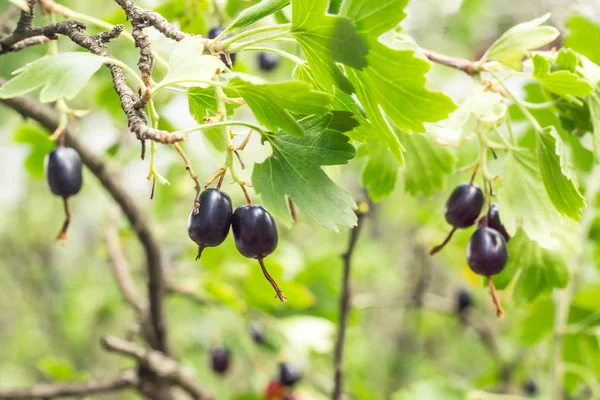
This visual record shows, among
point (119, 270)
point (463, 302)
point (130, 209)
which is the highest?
point (130, 209)

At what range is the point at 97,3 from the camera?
6.19 feet

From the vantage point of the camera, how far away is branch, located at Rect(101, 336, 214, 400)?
42.4 inches

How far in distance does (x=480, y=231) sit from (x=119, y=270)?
3.26 feet

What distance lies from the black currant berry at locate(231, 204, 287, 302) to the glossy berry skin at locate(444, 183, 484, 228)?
24 centimetres

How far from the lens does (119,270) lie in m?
1.38

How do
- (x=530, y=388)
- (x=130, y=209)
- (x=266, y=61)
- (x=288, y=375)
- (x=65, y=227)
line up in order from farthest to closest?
(x=530, y=388) < (x=288, y=375) < (x=266, y=61) < (x=130, y=209) < (x=65, y=227)

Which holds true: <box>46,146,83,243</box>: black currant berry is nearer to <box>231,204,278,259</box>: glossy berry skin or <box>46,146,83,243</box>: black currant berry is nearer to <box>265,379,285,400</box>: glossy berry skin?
<box>231,204,278,259</box>: glossy berry skin

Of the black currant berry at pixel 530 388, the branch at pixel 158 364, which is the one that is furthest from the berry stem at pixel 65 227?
the black currant berry at pixel 530 388

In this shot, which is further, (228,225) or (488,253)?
(488,253)

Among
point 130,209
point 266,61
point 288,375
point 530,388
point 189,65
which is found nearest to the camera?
point 189,65

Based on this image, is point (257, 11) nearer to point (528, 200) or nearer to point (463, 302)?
point (528, 200)

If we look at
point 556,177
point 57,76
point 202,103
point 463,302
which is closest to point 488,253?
point 556,177

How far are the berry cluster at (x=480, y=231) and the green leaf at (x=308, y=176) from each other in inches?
6.8

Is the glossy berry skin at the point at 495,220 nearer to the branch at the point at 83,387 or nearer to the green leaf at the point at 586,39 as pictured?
the green leaf at the point at 586,39
